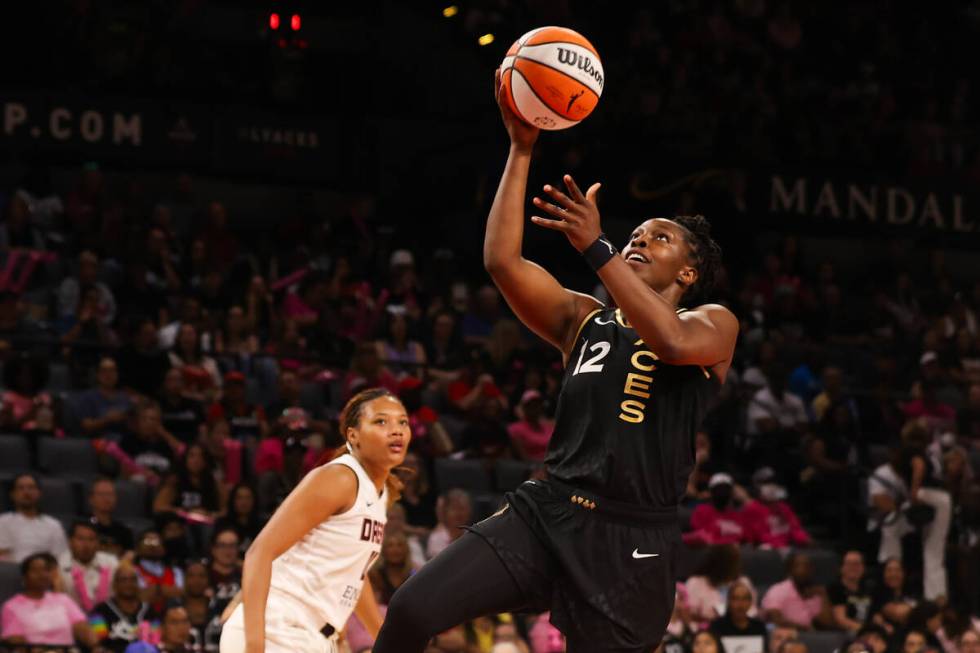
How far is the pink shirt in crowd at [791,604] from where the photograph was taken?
12.1 m

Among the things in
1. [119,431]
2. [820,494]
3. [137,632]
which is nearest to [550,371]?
[820,494]

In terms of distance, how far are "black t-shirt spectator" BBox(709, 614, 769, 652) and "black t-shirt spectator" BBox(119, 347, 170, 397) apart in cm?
458

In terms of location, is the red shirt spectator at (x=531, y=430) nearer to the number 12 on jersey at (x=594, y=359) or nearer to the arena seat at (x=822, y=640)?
the arena seat at (x=822, y=640)

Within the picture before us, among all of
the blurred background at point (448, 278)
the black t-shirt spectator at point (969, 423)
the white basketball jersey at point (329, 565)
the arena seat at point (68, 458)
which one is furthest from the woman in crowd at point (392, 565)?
the black t-shirt spectator at point (969, 423)

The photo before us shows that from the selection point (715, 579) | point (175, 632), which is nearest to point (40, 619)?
point (175, 632)

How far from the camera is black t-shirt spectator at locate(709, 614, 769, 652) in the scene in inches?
434

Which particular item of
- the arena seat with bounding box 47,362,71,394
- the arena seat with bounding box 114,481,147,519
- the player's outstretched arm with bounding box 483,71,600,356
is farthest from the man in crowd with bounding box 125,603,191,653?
the player's outstretched arm with bounding box 483,71,600,356

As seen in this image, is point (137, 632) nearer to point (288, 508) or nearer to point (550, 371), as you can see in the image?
point (288, 508)

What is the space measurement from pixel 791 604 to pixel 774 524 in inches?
57.9

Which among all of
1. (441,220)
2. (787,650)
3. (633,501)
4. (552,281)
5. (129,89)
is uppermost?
(129,89)

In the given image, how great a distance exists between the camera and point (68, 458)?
1134 centimetres

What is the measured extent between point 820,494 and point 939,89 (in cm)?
805

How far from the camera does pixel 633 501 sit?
→ 4758 mm

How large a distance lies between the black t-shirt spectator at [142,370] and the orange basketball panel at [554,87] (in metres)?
7.71
